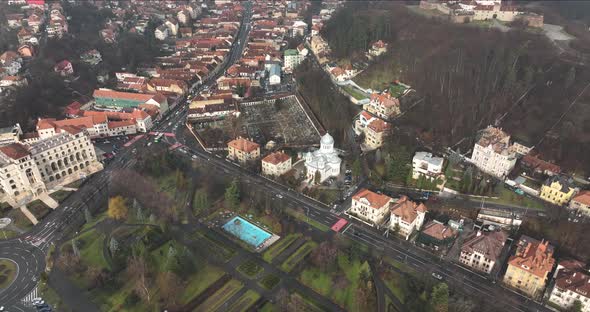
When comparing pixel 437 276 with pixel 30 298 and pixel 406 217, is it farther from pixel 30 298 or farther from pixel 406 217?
pixel 30 298

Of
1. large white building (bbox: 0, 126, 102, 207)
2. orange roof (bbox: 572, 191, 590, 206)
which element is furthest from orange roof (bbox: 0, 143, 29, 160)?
orange roof (bbox: 572, 191, 590, 206)

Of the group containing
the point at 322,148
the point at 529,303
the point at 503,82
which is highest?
the point at 503,82

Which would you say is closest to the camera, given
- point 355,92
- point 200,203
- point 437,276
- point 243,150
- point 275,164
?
point 437,276

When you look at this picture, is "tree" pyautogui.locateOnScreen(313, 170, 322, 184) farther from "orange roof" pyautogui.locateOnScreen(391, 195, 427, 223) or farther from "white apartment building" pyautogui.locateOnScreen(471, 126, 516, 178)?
"white apartment building" pyautogui.locateOnScreen(471, 126, 516, 178)

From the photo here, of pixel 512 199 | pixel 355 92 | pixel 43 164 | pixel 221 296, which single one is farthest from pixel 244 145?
pixel 512 199

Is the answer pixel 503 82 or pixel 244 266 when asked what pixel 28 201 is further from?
pixel 503 82

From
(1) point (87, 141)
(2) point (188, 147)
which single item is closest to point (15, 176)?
(1) point (87, 141)
